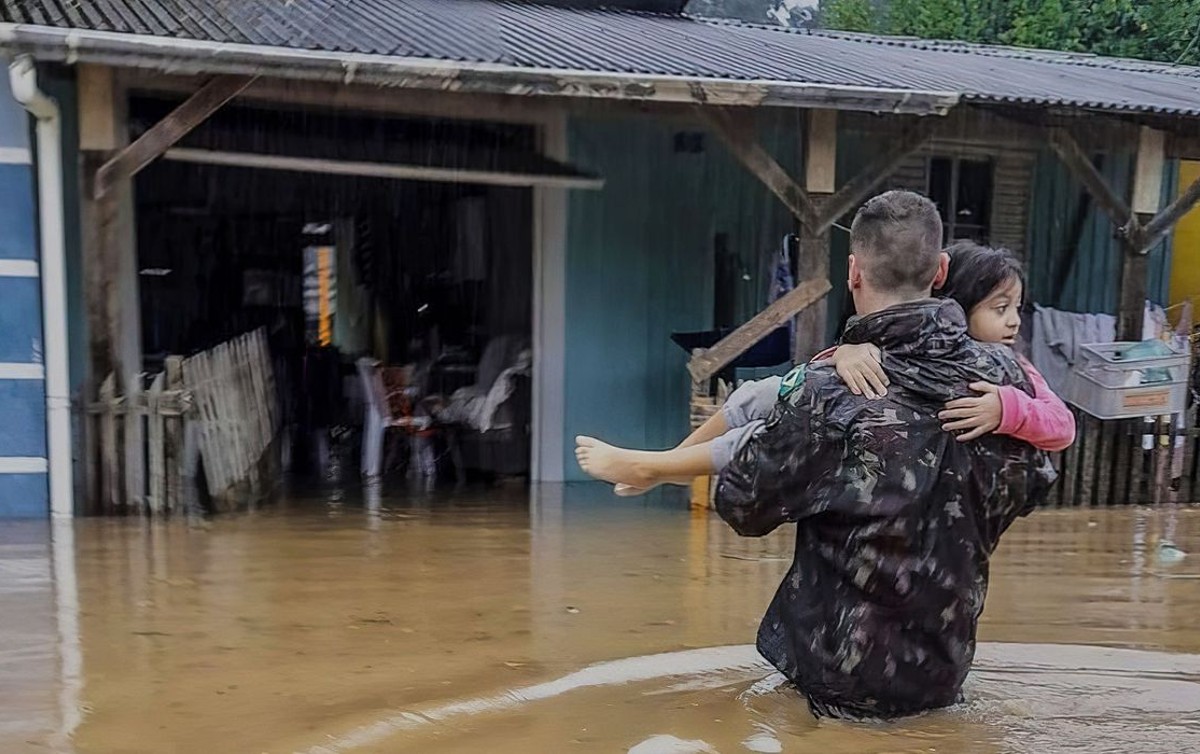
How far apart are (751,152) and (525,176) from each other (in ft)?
5.55

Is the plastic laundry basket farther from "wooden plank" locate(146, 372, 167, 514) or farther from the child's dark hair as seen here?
"wooden plank" locate(146, 372, 167, 514)

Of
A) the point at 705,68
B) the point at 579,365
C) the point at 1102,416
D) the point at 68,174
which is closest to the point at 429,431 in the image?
the point at 579,365

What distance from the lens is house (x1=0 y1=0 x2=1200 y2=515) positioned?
619 centimetres

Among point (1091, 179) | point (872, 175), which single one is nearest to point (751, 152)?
point (872, 175)

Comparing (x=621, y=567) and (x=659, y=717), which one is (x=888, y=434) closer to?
(x=659, y=717)

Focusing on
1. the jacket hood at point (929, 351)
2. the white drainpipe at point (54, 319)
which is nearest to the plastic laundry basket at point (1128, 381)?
the jacket hood at point (929, 351)

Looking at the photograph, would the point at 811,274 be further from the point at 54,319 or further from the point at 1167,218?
the point at 54,319

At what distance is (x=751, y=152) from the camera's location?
6875 mm

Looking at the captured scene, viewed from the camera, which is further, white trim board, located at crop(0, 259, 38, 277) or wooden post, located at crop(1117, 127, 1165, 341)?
wooden post, located at crop(1117, 127, 1165, 341)

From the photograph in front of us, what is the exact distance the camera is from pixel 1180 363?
26.1 feet

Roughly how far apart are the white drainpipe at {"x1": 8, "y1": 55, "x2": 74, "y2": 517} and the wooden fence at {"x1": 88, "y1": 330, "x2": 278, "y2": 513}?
181mm

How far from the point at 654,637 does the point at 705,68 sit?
3769 mm

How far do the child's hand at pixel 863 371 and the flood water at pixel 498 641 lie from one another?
1034mm

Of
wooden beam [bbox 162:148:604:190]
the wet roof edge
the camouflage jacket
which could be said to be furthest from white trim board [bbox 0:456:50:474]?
the camouflage jacket
